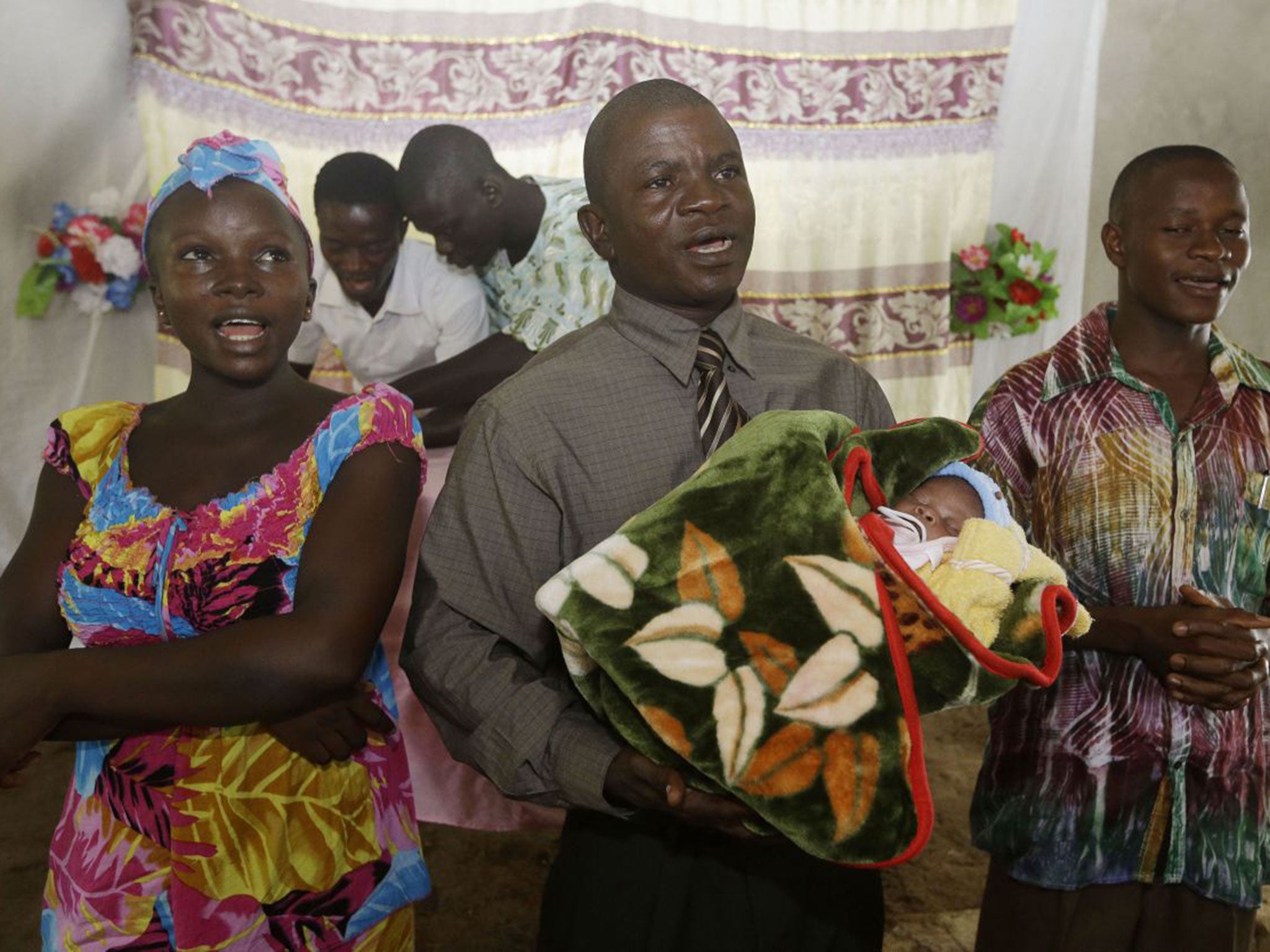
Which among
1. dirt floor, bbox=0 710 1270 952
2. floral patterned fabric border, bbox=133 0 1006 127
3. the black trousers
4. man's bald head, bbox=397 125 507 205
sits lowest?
dirt floor, bbox=0 710 1270 952

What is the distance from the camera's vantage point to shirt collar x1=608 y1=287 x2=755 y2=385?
1.63 m

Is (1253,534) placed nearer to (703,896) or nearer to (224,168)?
(703,896)

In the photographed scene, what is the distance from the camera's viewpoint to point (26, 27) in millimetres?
3943

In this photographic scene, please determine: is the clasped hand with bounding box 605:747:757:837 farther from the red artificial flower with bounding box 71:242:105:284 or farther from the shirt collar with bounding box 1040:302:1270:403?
the red artificial flower with bounding box 71:242:105:284

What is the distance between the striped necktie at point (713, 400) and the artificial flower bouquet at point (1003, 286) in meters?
3.57

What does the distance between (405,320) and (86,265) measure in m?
1.23

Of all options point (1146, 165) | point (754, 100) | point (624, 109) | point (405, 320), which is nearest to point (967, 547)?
point (624, 109)

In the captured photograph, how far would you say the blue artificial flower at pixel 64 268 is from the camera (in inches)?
159

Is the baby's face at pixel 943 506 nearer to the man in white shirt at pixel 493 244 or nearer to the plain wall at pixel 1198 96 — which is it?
the man in white shirt at pixel 493 244

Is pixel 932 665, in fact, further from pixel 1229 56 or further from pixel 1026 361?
pixel 1229 56

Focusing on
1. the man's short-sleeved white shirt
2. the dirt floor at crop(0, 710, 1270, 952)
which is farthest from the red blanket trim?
the man's short-sleeved white shirt

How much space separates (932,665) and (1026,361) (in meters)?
1.17

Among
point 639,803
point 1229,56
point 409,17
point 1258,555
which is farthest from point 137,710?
point 1229,56

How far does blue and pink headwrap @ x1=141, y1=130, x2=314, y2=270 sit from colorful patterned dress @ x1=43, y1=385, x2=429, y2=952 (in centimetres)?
34
